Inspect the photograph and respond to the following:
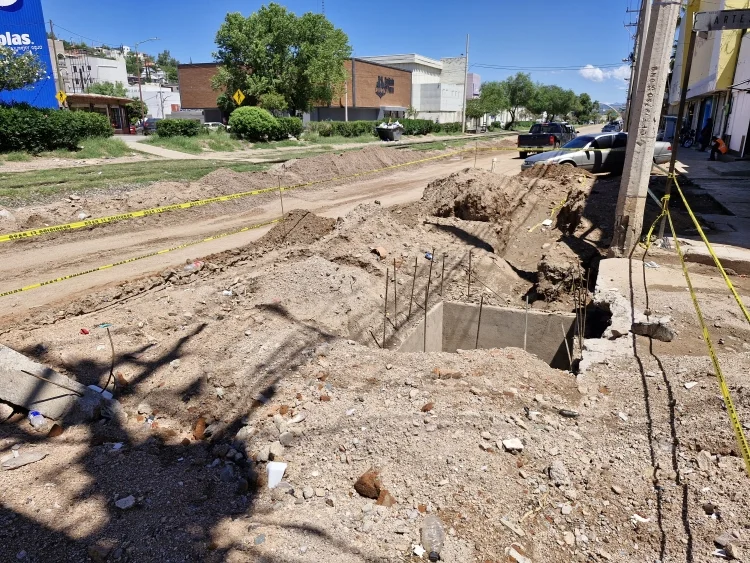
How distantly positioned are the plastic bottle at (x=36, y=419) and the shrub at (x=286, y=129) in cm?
3234

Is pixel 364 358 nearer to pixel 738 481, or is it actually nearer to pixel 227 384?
pixel 227 384

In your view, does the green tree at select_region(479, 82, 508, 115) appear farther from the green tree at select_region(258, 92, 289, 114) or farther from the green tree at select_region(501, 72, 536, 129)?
the green tree at select_region(258, 92, 289, 114)

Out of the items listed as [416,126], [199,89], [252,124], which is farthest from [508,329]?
[199,89]

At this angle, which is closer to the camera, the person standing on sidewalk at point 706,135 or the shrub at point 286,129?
the person standing on sidewalk at point 706,135

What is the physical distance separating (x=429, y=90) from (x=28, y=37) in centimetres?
5516

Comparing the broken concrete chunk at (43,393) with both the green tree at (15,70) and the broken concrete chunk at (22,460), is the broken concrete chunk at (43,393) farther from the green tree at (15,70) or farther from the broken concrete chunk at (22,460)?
the green tree at (15,70)

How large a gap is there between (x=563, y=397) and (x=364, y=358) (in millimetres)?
2072

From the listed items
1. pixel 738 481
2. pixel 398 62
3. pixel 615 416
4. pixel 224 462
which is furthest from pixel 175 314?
pixel 398 62

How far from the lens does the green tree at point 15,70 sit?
23578 millimetres

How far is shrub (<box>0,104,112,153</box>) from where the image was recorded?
22.5 meters

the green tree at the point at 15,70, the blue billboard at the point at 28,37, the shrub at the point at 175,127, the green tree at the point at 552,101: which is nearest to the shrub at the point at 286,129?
the shrub at the point at 175,127

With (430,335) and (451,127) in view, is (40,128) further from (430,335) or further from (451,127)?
(451,127)

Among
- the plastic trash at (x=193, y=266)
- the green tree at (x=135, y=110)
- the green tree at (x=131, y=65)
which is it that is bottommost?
the plastic trash at (x=193, y=266)

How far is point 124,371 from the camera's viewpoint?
546 cm
